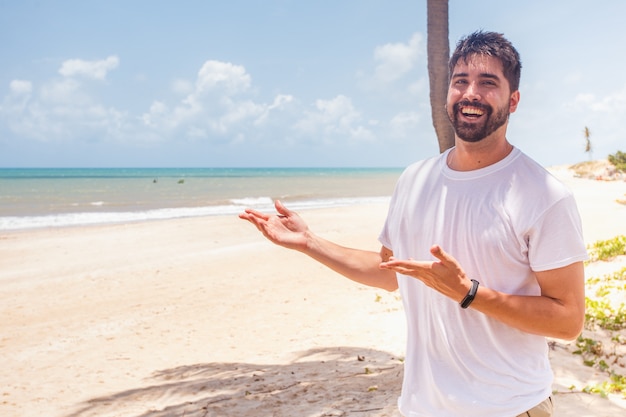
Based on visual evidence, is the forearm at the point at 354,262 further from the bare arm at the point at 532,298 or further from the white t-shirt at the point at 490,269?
the bare arm at the point at 532,298

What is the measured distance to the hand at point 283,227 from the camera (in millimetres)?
2590

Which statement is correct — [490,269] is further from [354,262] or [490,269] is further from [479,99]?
[354,262]

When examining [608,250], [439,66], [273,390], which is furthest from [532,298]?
[608,250]

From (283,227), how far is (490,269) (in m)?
1.08

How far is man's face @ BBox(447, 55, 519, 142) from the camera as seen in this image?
2.04m

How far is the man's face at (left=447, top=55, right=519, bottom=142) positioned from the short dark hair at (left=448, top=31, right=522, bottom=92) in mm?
21

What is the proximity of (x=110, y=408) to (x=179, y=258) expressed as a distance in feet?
25.3

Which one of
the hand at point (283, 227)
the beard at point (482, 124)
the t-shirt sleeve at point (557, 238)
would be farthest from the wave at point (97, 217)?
the t-shirt sleeve at point (557, 238)

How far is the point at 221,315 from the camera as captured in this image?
870 cm

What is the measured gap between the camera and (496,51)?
2.06m

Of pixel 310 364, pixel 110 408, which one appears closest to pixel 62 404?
pixel 110 408

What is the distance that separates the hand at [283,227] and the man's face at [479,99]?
0.89 m

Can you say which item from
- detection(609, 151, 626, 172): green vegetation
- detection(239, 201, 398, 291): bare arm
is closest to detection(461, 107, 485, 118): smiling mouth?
detection(239, 201, 398, 291): bare arm

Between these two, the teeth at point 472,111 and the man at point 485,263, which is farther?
the teeth at point 472,111
